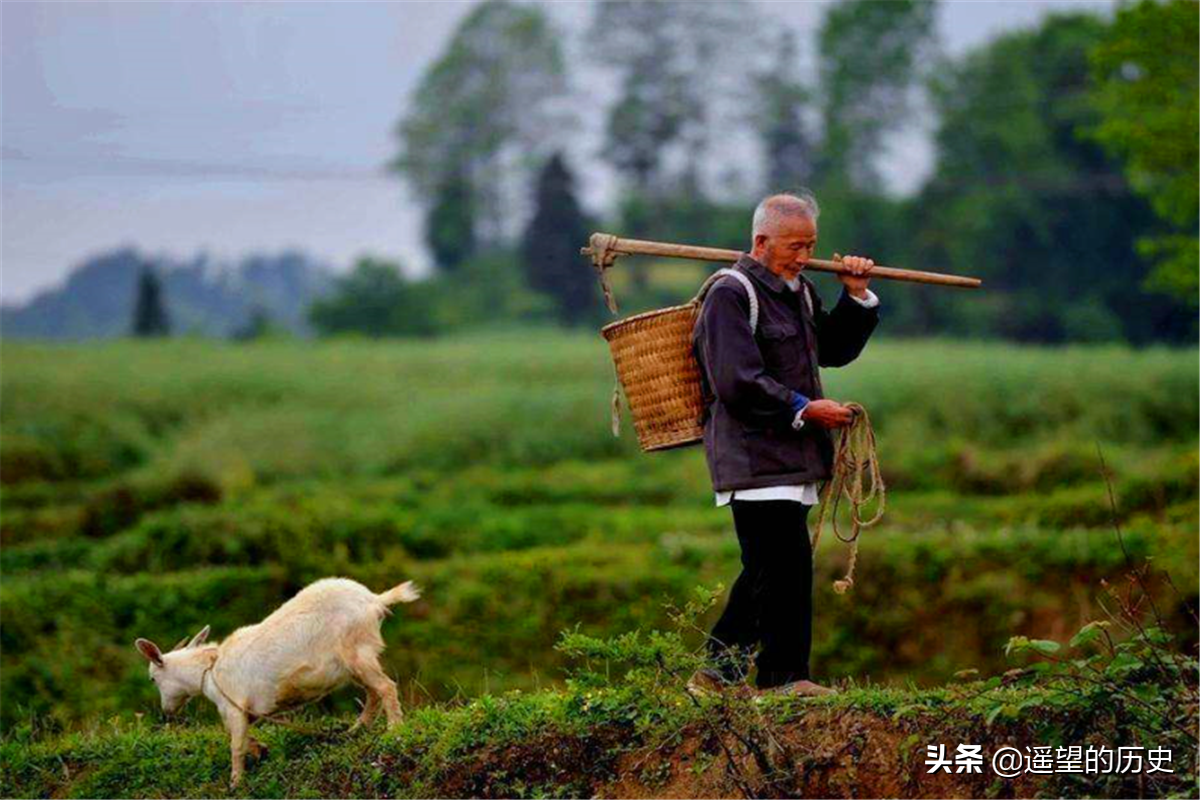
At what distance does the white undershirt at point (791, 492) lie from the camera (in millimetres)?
7848

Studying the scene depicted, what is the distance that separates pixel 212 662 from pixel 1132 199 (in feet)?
156

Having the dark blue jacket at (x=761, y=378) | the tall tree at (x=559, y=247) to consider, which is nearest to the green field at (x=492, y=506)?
the dark blue jacket at (x=761, y=378)

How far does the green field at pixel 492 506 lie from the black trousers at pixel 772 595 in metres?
0.80

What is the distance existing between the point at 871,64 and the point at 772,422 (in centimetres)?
5150

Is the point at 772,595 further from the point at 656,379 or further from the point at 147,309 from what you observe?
the point at 147,309

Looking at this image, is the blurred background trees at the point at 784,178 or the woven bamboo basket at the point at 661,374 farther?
the blurred background trees at the point at 784,178

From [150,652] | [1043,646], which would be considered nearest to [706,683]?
[1043,646]

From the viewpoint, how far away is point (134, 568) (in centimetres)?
2073

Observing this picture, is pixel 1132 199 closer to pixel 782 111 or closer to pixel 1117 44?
pixel 782 111

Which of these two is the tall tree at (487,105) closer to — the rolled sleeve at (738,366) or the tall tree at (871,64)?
the tall tree at (871,64)

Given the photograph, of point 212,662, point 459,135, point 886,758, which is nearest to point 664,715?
point 886,758

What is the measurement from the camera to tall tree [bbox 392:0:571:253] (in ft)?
187

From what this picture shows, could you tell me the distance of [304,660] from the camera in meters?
8.10

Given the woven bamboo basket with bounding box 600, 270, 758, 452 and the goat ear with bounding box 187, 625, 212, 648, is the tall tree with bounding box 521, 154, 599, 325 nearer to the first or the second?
the goat ear with bounding box 187, 625, 212, 648
